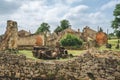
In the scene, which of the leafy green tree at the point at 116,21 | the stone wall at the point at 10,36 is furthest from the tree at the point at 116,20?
the stone wall at the point at 10,36

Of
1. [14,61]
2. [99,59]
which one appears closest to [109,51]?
[99,59]

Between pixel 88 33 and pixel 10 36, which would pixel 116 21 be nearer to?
pixel 88 33

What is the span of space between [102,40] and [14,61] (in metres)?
9.50

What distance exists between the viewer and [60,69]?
21.8 m

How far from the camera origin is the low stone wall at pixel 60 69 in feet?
71.3

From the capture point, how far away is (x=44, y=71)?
71.4 feet

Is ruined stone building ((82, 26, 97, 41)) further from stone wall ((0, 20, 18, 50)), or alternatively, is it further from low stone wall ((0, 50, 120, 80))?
low stone wall ((0, 50, 120, 80))

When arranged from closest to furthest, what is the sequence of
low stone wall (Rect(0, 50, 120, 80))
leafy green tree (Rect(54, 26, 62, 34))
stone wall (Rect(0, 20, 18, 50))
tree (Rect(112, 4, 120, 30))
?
low stone wall (Rect(0, 50, 120, 80))
stone wall (Rect(0, 20, 18, 50))
tree (Rect(112, 4, 120, 30))
leafy green tree (Rect(54, 26, 62, 34))

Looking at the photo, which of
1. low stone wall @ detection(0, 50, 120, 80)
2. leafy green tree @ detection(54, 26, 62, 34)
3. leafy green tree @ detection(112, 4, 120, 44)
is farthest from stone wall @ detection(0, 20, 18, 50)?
leafy green tree @ detection(54, 26, 62, 34)

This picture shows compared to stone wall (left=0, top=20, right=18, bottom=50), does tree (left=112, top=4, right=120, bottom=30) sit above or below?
above

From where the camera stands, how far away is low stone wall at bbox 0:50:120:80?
21.7 meters

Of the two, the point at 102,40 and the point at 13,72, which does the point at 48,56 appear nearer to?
the point at 13,72

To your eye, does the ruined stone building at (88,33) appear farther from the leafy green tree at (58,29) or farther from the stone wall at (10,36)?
the stone wall at (10,36)

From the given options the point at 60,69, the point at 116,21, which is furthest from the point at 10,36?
the point at 116,21
